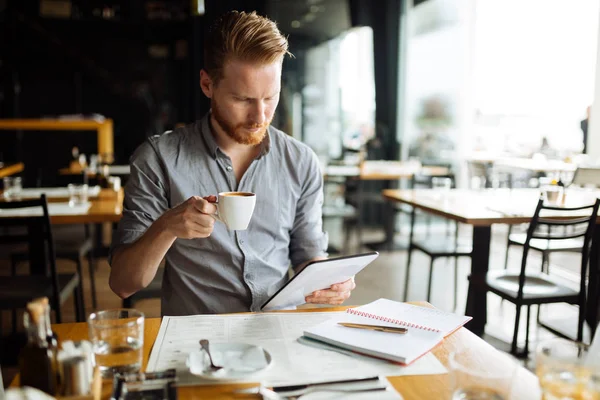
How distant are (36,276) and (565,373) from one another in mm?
2608

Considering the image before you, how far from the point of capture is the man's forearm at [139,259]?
127 cm

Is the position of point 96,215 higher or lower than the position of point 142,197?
lower

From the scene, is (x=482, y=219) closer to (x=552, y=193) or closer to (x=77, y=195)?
(x=552, y=193)

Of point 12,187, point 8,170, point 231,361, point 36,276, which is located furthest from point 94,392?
point 8,170

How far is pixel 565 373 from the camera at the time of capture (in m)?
0.79

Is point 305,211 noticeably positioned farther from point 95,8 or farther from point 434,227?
point 95,8

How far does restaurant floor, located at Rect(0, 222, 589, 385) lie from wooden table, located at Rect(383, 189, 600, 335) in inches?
7.9

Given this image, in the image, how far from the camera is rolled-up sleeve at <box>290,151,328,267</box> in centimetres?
166

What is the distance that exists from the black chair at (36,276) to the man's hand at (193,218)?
1.48 m

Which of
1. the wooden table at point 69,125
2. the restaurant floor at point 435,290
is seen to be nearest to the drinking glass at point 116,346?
the restaurant floor at point 435,290

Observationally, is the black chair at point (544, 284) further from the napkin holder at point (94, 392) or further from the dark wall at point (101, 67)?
the dark wall at point (101, 67)

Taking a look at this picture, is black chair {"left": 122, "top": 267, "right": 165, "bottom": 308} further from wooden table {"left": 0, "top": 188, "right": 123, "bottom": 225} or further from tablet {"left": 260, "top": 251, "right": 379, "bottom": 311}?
tablet {"left": 260, "top": 251, "right": 379, "bottom": 311}

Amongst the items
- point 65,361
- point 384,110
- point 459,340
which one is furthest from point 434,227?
point 65,361

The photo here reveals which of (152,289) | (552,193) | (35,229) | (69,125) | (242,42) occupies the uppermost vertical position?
(242,42)
